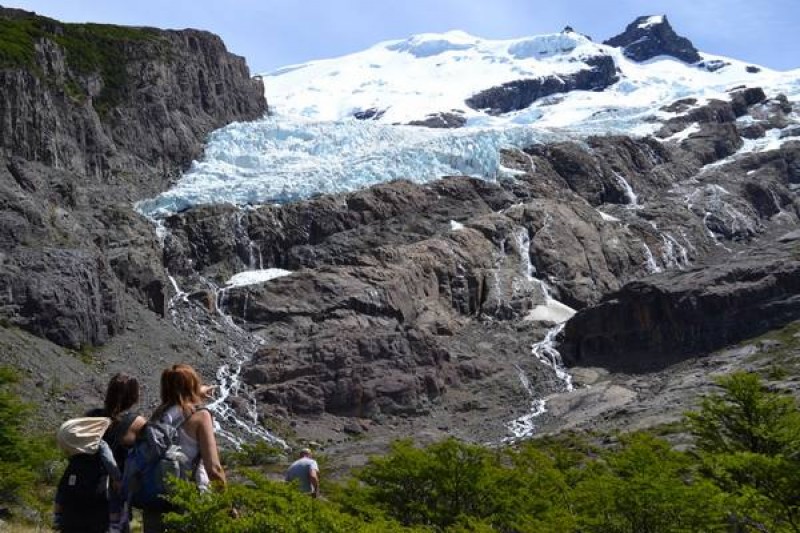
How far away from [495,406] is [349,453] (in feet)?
108

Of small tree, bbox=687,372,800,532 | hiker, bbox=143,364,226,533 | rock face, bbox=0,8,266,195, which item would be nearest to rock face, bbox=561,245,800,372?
rock face, bbox=0,8,266,195

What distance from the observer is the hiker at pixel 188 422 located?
9578 mm

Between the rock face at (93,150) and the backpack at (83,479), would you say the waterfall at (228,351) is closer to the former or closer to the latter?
the rock face at (93,150)

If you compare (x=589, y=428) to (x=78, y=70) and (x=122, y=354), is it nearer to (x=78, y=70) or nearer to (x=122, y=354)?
(x=122, y=354)

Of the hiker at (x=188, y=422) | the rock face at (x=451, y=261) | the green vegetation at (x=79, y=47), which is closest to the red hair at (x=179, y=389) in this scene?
the hiker at (x=188, y=422)

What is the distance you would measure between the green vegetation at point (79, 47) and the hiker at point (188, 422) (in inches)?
4085

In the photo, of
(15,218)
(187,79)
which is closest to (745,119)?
(187,79)

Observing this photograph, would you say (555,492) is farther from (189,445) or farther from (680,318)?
(680,318)

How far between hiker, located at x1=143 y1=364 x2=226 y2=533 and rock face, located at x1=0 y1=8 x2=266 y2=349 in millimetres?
65298

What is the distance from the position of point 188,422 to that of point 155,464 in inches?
21.9

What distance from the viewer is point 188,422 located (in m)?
9.59

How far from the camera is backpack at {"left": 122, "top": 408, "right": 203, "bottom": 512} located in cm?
948

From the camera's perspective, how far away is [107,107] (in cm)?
12262

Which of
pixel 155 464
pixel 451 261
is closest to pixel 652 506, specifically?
pixel 155 464
